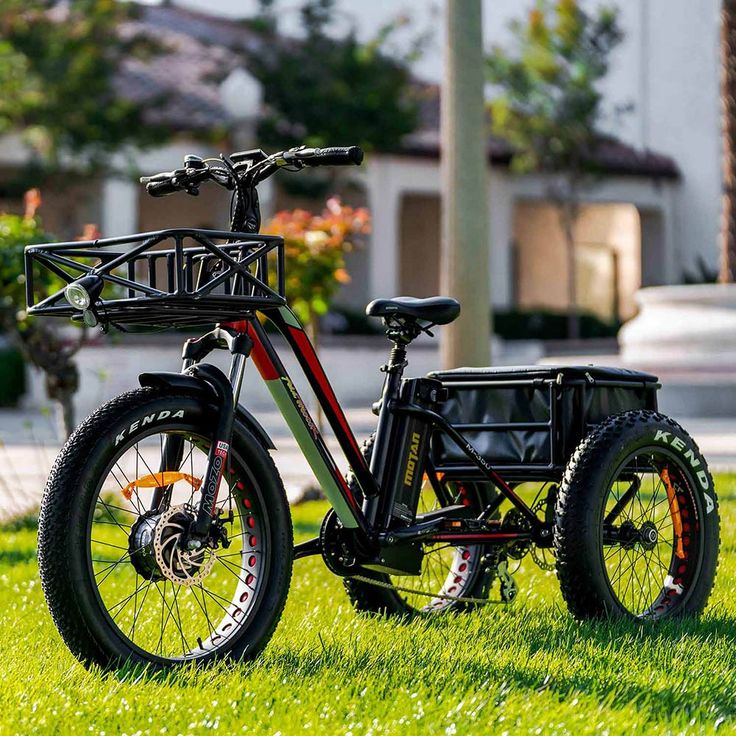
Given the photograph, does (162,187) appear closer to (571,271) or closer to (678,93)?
(571,271)

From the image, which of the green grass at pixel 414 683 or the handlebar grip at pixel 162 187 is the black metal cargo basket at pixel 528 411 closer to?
the green grass at pixel 414 683

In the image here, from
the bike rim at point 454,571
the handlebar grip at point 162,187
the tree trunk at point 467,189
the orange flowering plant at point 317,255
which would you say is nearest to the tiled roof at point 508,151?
the orange flowering plant at point 317,255

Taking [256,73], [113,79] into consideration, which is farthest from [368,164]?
[113,79]

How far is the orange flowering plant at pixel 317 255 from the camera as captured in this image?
1137 cm

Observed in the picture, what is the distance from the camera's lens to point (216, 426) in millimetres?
3840

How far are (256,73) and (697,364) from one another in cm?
1085

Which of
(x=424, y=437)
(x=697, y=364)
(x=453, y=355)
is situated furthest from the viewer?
(x=697, y=364)

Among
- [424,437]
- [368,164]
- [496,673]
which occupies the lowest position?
[496,673]

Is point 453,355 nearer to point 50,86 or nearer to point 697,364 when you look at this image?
point 697,364

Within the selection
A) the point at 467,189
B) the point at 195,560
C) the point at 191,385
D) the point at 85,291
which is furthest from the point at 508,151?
the point at 85,291

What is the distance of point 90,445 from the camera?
3.60 m

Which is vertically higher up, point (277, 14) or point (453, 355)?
point (277, 14)

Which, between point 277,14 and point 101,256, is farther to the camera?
point 277,14

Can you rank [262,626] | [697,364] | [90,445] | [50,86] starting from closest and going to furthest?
[90,445] < [262,626] < [697,364] < [50,86]
